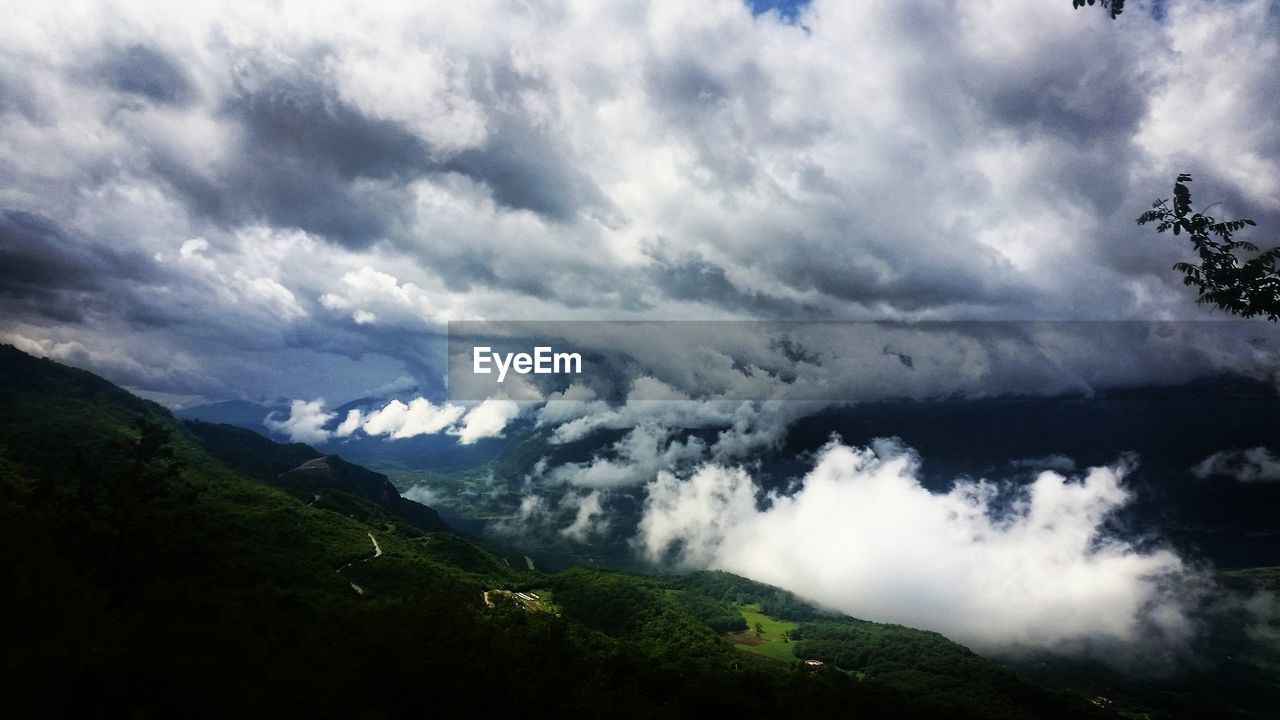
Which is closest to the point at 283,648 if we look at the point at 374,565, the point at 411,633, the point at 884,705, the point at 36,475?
the point at 411,633

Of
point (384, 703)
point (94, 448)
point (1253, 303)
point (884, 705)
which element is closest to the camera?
point (1253, 303)

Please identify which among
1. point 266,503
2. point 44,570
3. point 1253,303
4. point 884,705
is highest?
point 1253,303

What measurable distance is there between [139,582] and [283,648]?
30.2 m

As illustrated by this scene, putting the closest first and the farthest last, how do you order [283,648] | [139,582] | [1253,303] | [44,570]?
[1253,303]
[44,570]
[283,648]
[139,582]

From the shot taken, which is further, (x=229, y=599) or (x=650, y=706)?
(x=229, y=599)

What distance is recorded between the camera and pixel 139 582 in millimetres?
67438

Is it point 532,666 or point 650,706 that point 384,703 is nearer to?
point 532,666

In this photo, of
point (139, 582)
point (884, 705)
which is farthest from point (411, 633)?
point (884, 705)

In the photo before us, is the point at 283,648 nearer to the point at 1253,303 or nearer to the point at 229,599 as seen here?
the point at 229,599

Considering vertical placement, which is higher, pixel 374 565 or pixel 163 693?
pixel 163 693

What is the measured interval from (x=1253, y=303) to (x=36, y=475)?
202853mm

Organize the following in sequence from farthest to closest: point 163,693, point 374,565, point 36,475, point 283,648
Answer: point 374,565
point 36,475
point 283,648
point 163,693

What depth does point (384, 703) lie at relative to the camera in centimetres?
4184

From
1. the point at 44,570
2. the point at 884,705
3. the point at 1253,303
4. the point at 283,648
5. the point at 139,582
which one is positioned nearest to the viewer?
the point at 1253,303
